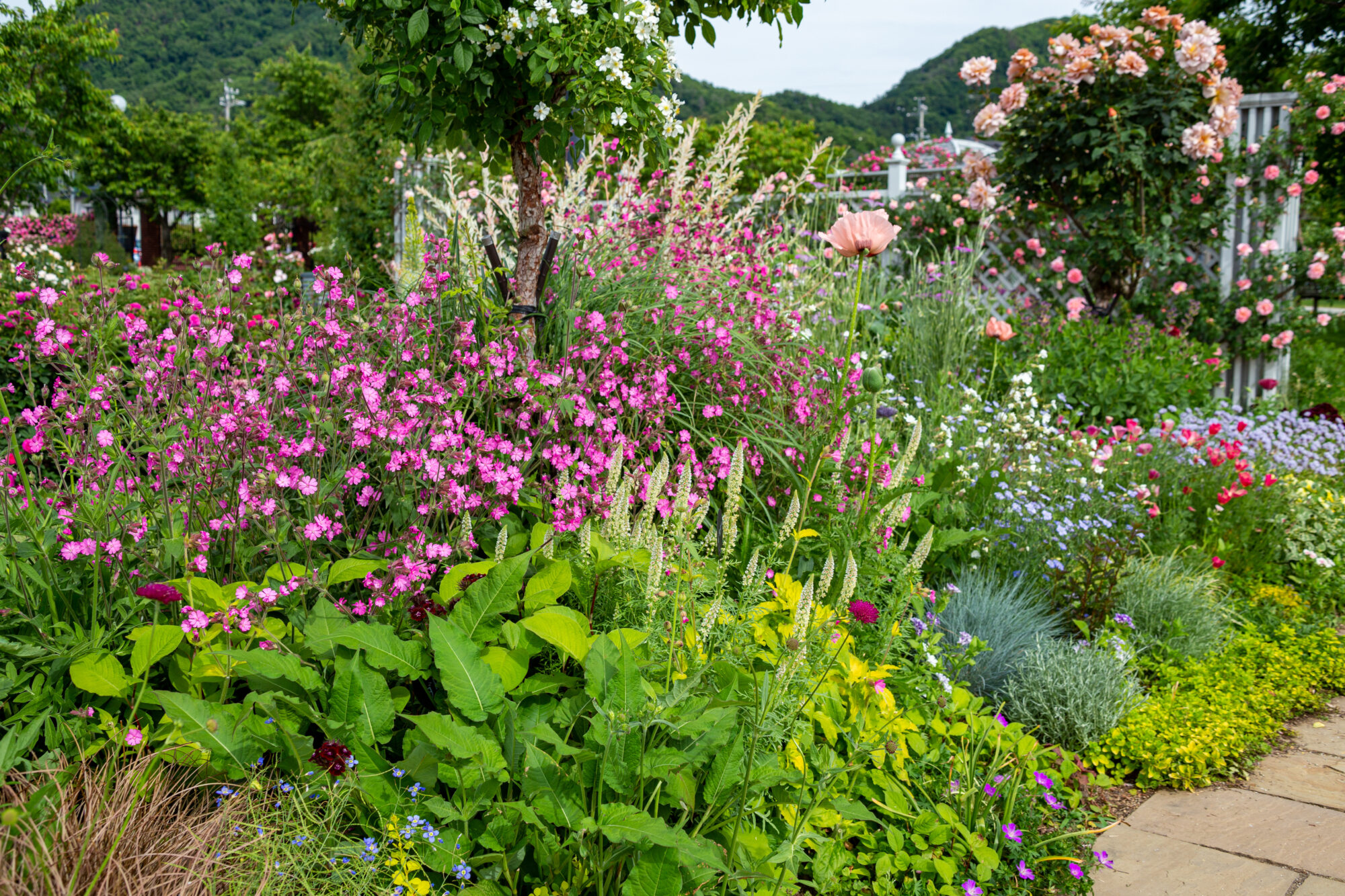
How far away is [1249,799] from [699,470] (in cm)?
189

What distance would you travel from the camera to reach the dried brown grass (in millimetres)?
1258

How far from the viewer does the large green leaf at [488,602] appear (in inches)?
70.3

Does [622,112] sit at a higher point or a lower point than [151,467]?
higher

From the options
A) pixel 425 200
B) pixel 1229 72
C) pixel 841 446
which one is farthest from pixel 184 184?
pixel 841 446

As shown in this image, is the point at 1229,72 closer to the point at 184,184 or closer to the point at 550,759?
the point at 550,759

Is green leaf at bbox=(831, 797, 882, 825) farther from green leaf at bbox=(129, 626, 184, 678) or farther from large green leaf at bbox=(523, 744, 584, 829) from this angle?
green leaf at bbox=(129, 626, 184, 678)

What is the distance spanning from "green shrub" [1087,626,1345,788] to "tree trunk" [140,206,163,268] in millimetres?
33147

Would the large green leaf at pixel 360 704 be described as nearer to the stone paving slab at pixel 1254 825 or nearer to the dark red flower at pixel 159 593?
the dark red flower at pixel 159 593

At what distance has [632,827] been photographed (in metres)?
1.39

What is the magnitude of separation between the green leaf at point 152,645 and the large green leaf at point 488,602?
53 cm

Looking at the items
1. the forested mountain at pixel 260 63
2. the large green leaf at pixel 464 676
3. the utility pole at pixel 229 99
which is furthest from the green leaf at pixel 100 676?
the utility pole at pixel 229 99

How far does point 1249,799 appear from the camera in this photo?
246 centimetres

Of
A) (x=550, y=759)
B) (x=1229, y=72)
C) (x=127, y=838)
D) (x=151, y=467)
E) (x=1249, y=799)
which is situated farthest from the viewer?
(x=1229, y=72)

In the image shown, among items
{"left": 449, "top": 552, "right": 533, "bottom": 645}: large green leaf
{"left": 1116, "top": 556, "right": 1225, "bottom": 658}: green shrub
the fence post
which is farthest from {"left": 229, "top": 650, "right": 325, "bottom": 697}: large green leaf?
the fence post
